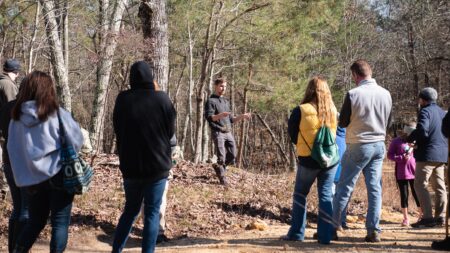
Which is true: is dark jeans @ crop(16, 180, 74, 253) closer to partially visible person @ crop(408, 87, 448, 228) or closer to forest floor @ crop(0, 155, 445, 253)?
forest floor @ crop(0, 155, 445, 253)

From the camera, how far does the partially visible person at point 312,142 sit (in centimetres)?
624

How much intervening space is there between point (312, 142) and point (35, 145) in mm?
2905

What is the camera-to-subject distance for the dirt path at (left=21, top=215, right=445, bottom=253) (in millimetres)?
6164

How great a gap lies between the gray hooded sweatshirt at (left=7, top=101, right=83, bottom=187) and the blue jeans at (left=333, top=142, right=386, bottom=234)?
309 cm

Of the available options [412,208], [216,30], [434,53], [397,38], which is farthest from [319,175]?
[397,38]

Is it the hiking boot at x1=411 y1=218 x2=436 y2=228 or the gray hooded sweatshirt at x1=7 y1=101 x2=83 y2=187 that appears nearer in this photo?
the gray hooded sweatshirt at x1=7 y1=101 x2=83 y2=187

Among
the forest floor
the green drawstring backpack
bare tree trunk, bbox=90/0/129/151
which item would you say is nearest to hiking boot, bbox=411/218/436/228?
the forest floor

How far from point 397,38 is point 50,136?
30174 mm

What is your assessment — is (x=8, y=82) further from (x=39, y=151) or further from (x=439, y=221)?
(x=439, y=221)

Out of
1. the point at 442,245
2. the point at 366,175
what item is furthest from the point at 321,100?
the point at 442,245

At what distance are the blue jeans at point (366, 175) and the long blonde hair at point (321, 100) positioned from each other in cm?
49

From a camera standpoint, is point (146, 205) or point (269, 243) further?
point (269, 243)

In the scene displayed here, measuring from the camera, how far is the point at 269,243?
655 centimetres

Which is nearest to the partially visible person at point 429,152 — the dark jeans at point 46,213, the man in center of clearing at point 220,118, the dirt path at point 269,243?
the dirt path at point 269,243
